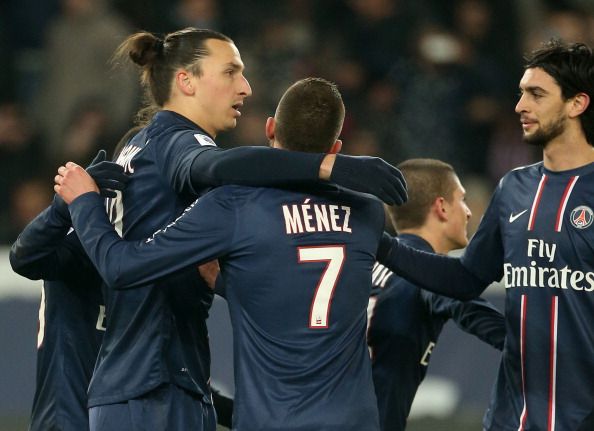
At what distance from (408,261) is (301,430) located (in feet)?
3.34

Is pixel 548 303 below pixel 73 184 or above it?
below

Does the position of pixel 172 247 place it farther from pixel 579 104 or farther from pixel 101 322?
pixel 579 104

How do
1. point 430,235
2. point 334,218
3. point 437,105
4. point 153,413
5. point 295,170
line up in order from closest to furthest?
1. point 295,170
2. point 334,218
3. point 153,413
4. point 430,235
5. point 437,105

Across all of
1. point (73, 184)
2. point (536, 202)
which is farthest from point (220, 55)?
point (536, 202)

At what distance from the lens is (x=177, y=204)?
3.97 meters

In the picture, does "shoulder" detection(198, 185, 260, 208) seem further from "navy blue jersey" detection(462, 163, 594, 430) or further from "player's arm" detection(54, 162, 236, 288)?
"navy blue jersey" detection(462, 163, 594, 430)

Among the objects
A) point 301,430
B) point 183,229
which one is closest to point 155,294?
point 183,229

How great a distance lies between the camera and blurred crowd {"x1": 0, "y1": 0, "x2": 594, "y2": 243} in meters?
8.81

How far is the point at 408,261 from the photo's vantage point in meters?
4.36

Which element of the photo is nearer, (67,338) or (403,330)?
(67,338)

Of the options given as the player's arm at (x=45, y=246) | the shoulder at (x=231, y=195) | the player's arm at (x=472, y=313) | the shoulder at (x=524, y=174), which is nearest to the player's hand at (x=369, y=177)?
the shoulder at (x=231, y=195)

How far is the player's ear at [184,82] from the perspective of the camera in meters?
4.18

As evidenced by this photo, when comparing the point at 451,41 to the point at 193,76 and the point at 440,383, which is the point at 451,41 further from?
the point at 193,76

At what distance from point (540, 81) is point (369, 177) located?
1026mm
